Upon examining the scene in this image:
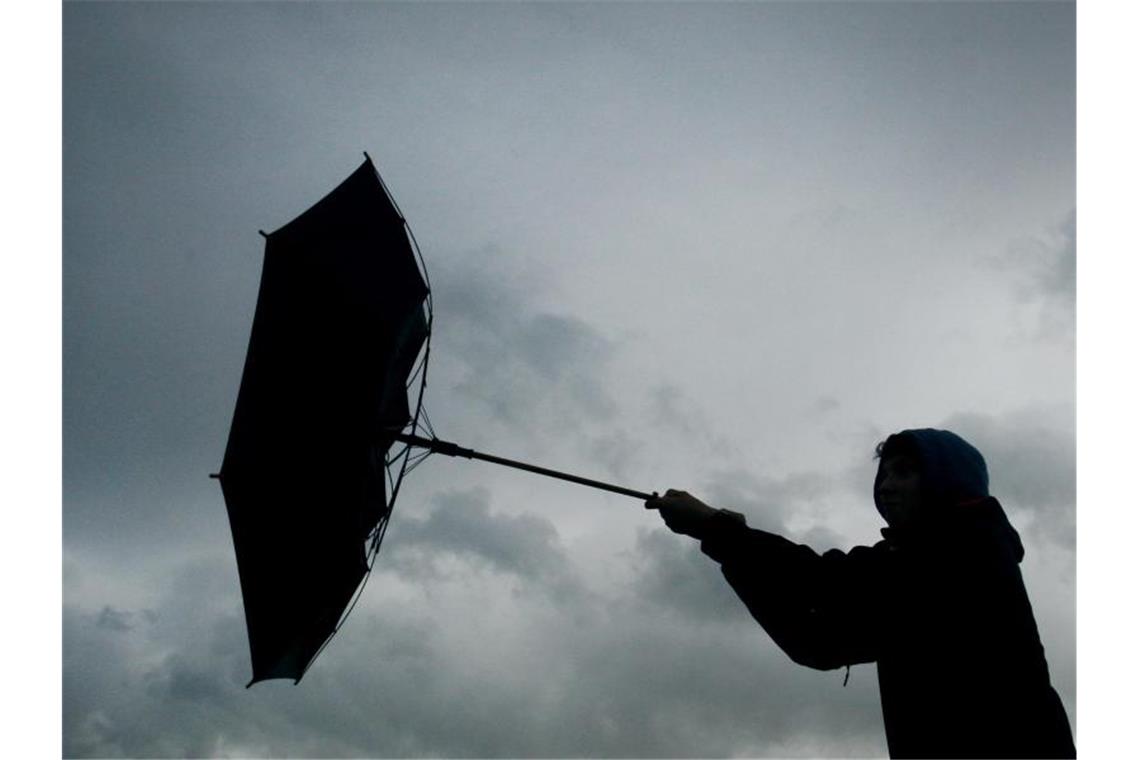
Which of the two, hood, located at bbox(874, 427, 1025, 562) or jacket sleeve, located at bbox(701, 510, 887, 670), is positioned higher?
hood, located at bbox(874, 427, 1025, 562)

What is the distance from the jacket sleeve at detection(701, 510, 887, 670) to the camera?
12.6 feet

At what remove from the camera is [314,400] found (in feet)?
19.8

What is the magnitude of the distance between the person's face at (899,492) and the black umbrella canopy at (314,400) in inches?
131

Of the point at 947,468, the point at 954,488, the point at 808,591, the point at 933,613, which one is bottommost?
the point at 933,613

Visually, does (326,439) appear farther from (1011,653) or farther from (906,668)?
(1011,653)

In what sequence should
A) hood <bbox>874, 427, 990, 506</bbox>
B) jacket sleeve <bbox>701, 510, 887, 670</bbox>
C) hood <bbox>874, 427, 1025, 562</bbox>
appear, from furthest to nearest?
hood <bbox>874, 427, 990, 506</bbox>, jacket sleeve <bbox>701, 510, 887, 670</bbox>, hood <bbox>874, 427, 1025, 562</bbox>

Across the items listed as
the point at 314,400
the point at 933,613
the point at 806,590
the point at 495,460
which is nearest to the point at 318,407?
the point at 314,400

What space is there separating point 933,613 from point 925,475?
2.51ft

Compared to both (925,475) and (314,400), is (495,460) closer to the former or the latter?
(314,400)

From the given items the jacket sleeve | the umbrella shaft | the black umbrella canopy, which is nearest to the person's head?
the jacket sleeve

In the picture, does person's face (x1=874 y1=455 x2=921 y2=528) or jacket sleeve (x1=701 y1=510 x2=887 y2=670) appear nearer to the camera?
jacket sleeve (x1=701 y1=510 x2=887 y2=670)

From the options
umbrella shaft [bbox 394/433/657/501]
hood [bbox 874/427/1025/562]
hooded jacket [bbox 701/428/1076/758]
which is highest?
umbrella shaft [bbox 394/433/657/501]

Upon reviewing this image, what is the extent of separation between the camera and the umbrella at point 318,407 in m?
5.82

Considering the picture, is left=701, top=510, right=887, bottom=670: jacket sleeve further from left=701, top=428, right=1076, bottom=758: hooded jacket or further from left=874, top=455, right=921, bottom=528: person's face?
left=874, top=455, right=921, bottom=528: person's face
